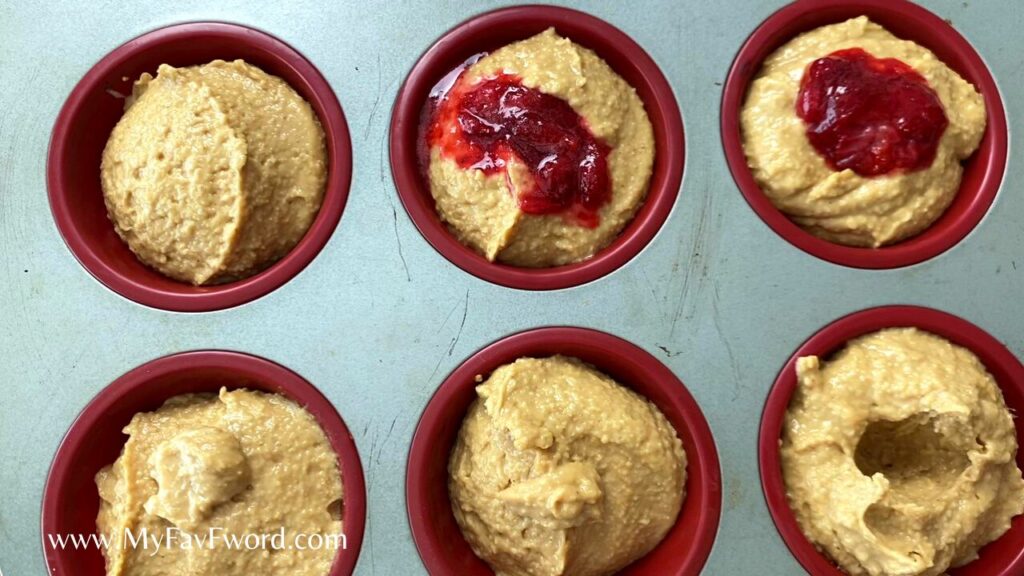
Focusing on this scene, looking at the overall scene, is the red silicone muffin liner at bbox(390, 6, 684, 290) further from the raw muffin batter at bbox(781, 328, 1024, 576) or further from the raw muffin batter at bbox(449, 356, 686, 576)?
the raw muffin batter at bbox(781, 328, 1024, 576)

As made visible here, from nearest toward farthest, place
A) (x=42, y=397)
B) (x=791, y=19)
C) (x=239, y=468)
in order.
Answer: (x=239, y=468), (x=42, y=397), (x=791, y=19)

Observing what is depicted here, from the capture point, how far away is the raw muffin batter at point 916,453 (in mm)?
1717

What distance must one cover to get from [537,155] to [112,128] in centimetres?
104

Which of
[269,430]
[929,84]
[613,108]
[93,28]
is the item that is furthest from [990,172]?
[93,28]

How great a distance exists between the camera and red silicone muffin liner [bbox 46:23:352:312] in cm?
183

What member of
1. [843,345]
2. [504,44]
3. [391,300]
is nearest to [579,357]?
[391,300]

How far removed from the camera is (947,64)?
6.59ft

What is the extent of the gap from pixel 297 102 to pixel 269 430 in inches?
29.6

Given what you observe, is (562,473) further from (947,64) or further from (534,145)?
(947,64)

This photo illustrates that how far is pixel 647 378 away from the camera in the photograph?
72.8 inches

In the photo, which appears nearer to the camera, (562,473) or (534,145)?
(562,473)

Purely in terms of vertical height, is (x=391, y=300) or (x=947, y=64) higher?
(x=947, y=64)

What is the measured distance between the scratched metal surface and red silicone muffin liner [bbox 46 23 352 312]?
0.03 metres

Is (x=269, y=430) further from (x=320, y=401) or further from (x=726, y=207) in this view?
(x=726, y=207)
